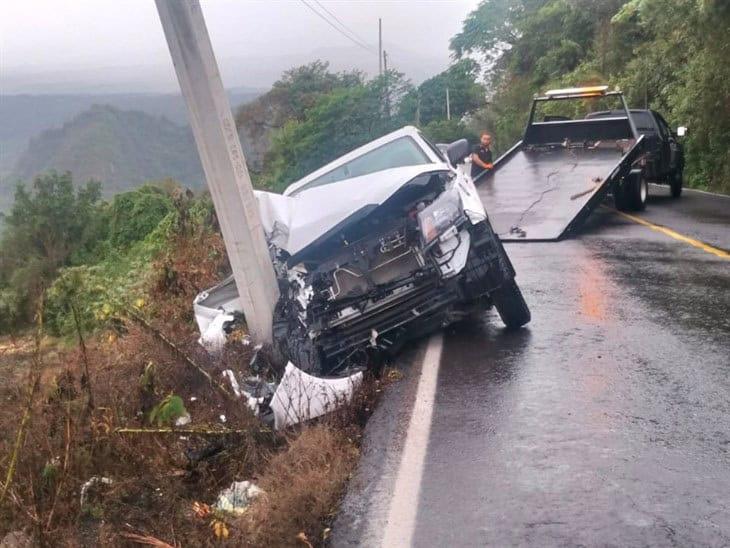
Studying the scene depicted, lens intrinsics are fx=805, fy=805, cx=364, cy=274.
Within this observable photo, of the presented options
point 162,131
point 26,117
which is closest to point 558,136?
point 162,131

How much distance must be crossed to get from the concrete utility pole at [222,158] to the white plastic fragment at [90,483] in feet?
8.34

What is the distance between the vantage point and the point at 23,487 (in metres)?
4.42

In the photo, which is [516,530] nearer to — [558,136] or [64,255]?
[558,136]

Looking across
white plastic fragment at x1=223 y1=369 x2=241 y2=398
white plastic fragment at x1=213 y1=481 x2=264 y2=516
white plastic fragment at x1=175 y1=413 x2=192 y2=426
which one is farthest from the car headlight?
white plastic fragment at x1=213 y1=481 x2=264 y2=516

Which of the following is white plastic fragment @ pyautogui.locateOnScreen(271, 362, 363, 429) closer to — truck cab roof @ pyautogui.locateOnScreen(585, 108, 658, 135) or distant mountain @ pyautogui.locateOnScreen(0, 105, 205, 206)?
truck cab roof @ pyautogui.locateOnScreen(585, 108, 658, 135)

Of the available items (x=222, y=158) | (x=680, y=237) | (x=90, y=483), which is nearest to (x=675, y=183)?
(x=680, y=237)

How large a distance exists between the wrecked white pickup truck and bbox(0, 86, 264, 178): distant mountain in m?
87.7

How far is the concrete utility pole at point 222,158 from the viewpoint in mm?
6488

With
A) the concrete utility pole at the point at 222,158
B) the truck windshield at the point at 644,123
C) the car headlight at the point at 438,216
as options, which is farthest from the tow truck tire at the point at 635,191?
the concrete utility pole at the point at 222,158

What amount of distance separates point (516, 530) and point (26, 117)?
434ft

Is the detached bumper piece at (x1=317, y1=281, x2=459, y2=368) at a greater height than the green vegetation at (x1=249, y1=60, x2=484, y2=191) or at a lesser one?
greater

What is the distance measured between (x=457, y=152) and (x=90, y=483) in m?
5.43

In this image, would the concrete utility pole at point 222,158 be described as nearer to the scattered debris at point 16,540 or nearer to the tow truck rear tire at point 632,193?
the scattered debris at point 16,540

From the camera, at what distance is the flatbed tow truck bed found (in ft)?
40.0
